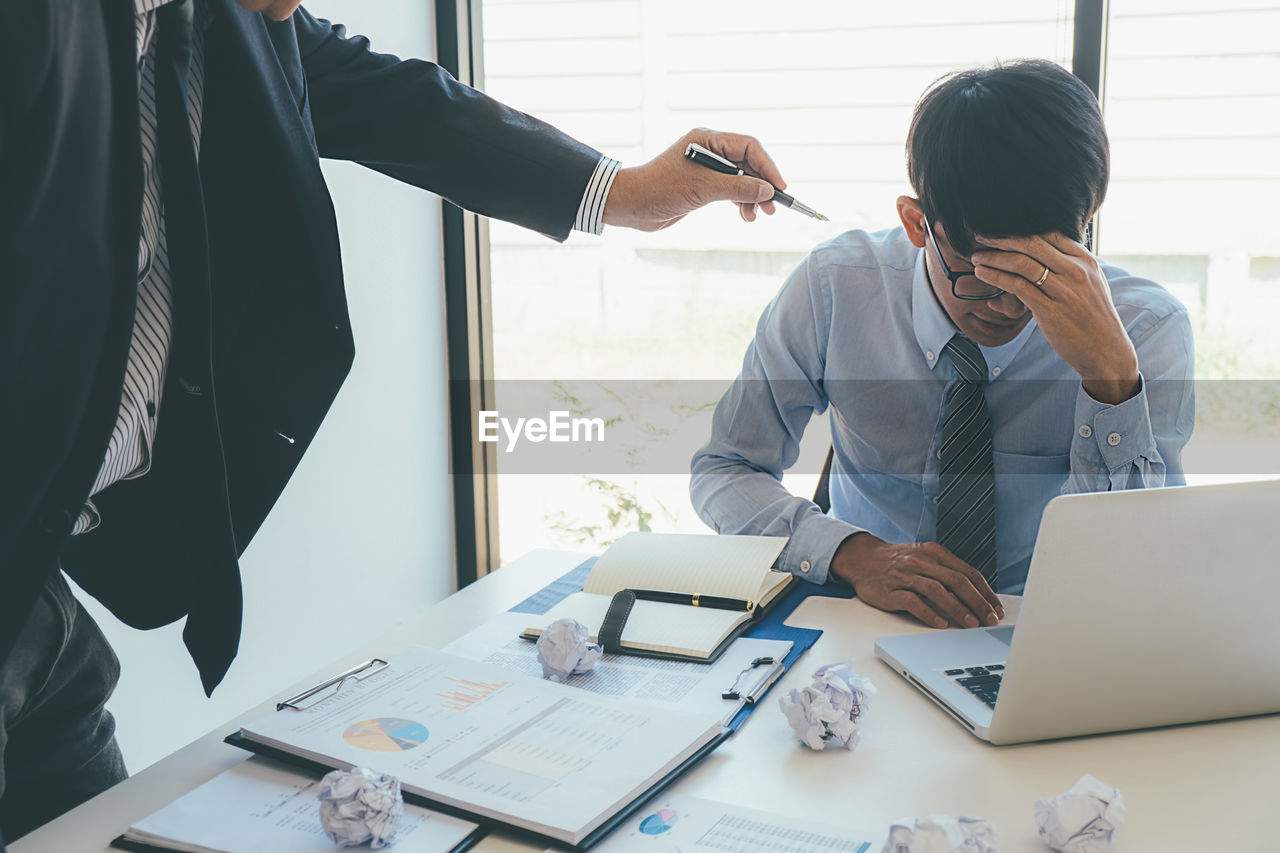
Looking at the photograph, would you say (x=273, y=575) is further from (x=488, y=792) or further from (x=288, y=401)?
(x=488, y=792)

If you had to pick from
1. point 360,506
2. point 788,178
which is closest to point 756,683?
point 360,506

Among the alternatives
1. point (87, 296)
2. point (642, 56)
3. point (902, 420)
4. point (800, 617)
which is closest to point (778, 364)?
point (902, 420)

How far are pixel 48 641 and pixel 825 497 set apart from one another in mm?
1138

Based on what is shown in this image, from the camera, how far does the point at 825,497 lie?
5.60 feet

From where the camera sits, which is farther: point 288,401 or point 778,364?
point 778,364

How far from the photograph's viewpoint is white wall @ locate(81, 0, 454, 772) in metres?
2.00

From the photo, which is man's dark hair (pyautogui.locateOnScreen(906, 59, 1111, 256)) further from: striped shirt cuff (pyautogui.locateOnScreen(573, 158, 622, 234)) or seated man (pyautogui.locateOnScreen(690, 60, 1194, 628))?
striped shirt cuff (pyautogui.locateOnScreen(573, 158, 622, 234))

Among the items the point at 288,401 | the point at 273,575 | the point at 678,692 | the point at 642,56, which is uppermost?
the point at 642,56

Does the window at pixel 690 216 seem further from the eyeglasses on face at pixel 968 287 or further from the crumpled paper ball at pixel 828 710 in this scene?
the crumpled paper ball at pixel 828 710

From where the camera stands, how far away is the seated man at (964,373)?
1.31 metres

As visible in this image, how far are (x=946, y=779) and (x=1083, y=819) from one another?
0.15 metres

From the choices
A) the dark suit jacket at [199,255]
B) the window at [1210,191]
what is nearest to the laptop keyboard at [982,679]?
the dark suit jacket at [199,255]

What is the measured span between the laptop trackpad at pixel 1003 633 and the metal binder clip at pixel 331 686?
2.15ft

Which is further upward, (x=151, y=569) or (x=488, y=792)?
(x=151, y=569)
